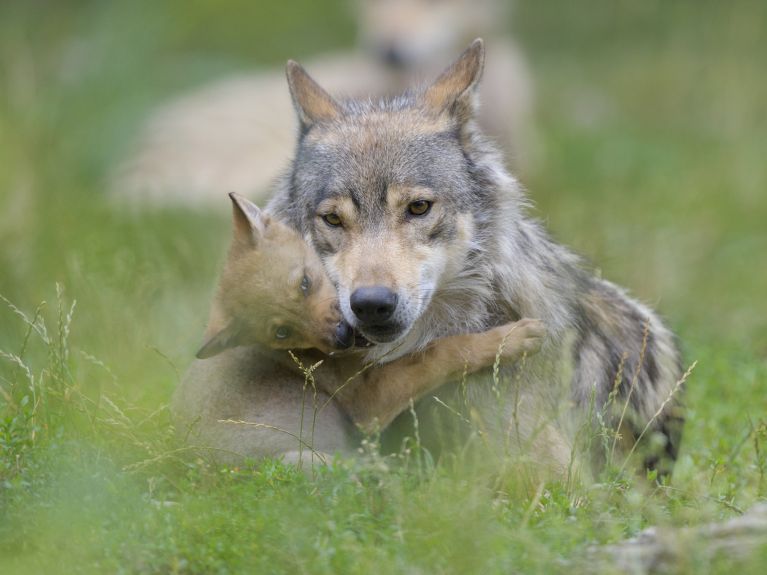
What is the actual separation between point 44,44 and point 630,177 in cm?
763

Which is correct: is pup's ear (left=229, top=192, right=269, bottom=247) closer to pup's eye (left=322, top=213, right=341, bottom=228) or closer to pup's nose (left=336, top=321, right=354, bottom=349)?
pup's eye (left=322, top=213, right=341, bottom=228)

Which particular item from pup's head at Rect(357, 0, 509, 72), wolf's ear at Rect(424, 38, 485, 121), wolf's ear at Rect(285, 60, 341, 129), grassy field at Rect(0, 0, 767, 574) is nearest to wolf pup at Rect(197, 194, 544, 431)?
grassy field at Rect(0, 0, 767, 574)

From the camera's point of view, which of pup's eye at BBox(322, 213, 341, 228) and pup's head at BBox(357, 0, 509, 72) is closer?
pup's eye at BBox(322, 213, 341, 228)

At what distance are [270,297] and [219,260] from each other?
2.97 meters

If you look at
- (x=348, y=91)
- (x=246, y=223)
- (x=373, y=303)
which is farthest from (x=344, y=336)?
(x=348, y=91)

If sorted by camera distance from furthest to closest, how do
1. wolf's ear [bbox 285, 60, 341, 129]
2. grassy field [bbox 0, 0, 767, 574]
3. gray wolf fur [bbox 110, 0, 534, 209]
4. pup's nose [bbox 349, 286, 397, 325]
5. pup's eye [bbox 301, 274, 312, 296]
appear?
gray wolf fur [bbox 110, 0, 534, 209] → wolf's ear [bbox 285, 60, 341, 129] → pup's eye [bbox 301, 274, 312, 296] → pup's nose [bbox 349, 286, 397, 325] → grassy field [bbox 0, 0, 767, 574]

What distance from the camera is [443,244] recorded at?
14.3ft

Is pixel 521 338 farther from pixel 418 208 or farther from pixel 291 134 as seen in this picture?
pixel 291 134

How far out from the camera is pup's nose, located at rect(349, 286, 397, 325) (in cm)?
399

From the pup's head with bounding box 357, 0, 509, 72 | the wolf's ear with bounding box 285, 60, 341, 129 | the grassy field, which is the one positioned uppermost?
the pup's head with bounding box 357, 0, 509, 72

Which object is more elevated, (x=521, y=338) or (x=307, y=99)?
(x=307, y=99)

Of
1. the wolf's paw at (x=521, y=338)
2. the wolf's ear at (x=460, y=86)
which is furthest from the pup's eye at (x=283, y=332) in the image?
the wolf's ear at (x=460, y=86)

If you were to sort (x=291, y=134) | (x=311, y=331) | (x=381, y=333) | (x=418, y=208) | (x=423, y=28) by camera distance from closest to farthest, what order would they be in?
(x=381, y=333)
(x=311, y=331)
(x=418, y=208)
(x=291, y=134)
(x=423, y=28)

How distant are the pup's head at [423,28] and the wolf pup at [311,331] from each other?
649 cm
